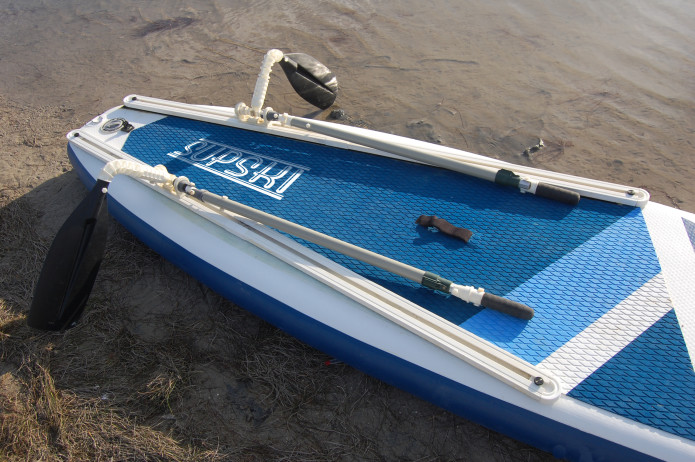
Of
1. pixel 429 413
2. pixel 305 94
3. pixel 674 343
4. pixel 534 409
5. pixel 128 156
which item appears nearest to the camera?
pixel 534 409

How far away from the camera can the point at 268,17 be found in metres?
6.72

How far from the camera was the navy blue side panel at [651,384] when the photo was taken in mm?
2025

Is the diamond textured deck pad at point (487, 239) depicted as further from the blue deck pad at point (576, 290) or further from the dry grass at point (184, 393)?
the dry grass at point (184, 393)

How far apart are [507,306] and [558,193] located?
1.00 meters

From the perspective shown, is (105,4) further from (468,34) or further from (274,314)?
(274,314)

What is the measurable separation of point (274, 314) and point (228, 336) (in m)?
0.44

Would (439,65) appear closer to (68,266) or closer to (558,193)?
(558,193)

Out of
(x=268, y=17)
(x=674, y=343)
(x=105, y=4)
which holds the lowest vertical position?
(x=105, y=4)

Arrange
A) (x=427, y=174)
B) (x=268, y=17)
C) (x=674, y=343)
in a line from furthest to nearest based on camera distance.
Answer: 1. (x=268, y=17)
2. (x=427, y=174)
3. (x=674, y=343)

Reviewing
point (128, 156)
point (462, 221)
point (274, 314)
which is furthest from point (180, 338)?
point (462, 221)

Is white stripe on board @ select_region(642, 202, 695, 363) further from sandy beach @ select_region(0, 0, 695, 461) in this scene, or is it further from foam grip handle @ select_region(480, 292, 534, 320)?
sandy beach @ select_region(0, 0, 695, 461)

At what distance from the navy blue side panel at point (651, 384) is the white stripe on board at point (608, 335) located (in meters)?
0.04

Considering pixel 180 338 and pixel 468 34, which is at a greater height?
pixel 468 34

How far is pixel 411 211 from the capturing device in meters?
3.02
